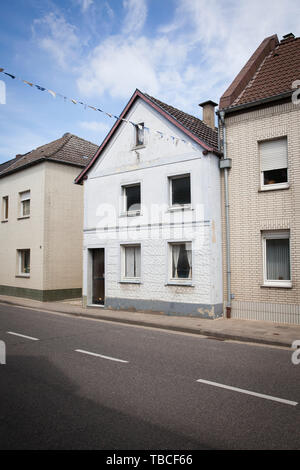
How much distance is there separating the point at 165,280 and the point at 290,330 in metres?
4.69

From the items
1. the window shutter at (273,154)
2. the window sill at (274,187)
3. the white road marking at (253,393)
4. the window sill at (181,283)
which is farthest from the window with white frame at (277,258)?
the white road marking at (253,393)

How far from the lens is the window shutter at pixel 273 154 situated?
1184 cm

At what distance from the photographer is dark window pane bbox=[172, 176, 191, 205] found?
1351 cm

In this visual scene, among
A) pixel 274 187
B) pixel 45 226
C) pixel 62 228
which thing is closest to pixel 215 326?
pixel 274 187

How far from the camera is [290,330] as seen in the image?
10203mm

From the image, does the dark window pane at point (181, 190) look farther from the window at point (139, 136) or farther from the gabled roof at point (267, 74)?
the gabled roof at point (267, 74)

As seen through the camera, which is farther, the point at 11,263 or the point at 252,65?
the point at 11,263

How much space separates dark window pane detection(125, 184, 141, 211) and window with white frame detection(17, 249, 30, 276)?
8176 millimetres

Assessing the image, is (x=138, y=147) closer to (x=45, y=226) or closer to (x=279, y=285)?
(x=45, y=226)

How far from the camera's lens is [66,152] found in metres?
20.5

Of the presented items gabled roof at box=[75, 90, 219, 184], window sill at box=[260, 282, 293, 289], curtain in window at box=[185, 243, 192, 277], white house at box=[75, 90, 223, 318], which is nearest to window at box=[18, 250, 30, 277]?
white house at box=[75, 90, 223, 318]

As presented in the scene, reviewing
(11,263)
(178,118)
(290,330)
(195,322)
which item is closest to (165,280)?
(195,322)

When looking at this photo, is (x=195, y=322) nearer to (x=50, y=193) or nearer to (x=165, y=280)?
(x=165, y=280)

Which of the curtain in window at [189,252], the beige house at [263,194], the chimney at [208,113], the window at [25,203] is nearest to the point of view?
the beige house at [263,194]
